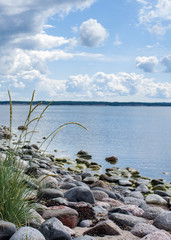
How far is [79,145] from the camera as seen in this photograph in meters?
25.7

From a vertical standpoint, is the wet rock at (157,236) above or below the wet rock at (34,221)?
below

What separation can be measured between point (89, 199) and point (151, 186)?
6805 mm

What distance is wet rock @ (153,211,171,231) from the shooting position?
19.3 feet

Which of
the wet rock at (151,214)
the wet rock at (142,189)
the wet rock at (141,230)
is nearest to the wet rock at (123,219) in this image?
the wet rock at (141,230)

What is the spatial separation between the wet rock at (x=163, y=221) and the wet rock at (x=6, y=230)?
3076 mm

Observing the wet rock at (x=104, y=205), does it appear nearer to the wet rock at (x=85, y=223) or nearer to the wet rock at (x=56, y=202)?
the wet rock at (x=56, y=202)

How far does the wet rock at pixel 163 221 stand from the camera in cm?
589

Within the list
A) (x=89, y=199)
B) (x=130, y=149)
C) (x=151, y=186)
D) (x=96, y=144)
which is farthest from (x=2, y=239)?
(x=96, y=144)

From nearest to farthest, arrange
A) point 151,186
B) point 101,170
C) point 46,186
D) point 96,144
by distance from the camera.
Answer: point 46,186, point 151,186, point 101,170, point 96,144

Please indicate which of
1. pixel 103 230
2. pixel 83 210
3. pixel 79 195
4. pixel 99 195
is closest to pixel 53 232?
pixel 103 230

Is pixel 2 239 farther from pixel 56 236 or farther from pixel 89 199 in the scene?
pixel 89 199

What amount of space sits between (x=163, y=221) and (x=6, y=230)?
127 inches

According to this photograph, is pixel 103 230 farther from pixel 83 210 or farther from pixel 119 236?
pixel 83 210

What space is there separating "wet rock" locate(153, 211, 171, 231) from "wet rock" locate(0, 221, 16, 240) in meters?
3.08
